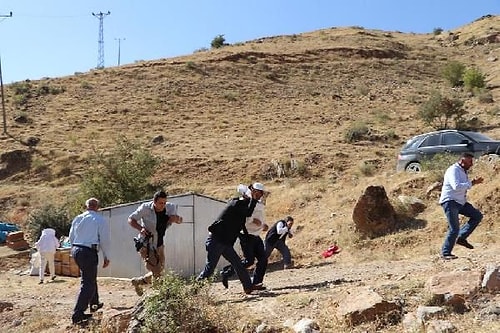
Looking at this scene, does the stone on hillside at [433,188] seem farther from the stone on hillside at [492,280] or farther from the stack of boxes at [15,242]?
the stack of boxes at [15,242]

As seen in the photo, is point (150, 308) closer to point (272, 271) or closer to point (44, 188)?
point (272, 271)

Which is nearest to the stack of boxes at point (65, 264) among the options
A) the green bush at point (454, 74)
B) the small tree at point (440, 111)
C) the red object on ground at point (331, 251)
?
the red object on ground at point (331, 251)

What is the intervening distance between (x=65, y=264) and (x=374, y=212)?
9048 millimetres

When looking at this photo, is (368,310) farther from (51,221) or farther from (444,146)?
(51,221)

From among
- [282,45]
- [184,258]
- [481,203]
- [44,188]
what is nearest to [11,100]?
[44,188]

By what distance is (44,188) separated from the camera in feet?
102

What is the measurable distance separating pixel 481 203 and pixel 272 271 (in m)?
4.78

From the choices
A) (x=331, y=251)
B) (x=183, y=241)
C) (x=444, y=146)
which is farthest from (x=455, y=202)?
(x=444, y=146)

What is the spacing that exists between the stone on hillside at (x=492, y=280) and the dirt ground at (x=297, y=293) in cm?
10

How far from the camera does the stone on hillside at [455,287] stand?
266 inches

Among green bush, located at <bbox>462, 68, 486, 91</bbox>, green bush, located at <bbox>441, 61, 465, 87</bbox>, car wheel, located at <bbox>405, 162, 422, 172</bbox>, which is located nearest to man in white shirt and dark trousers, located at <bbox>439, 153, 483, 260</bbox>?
car wheel, located at <bbox>405, 162, 422, 172</bbox>

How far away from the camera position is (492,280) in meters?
6.79

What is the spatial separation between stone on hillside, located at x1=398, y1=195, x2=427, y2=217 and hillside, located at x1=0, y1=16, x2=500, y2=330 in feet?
0.69

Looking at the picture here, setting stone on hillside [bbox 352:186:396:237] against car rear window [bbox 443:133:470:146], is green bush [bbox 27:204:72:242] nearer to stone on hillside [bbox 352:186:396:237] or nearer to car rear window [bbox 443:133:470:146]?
stone on hillside [bbox 352:186:396:237]
